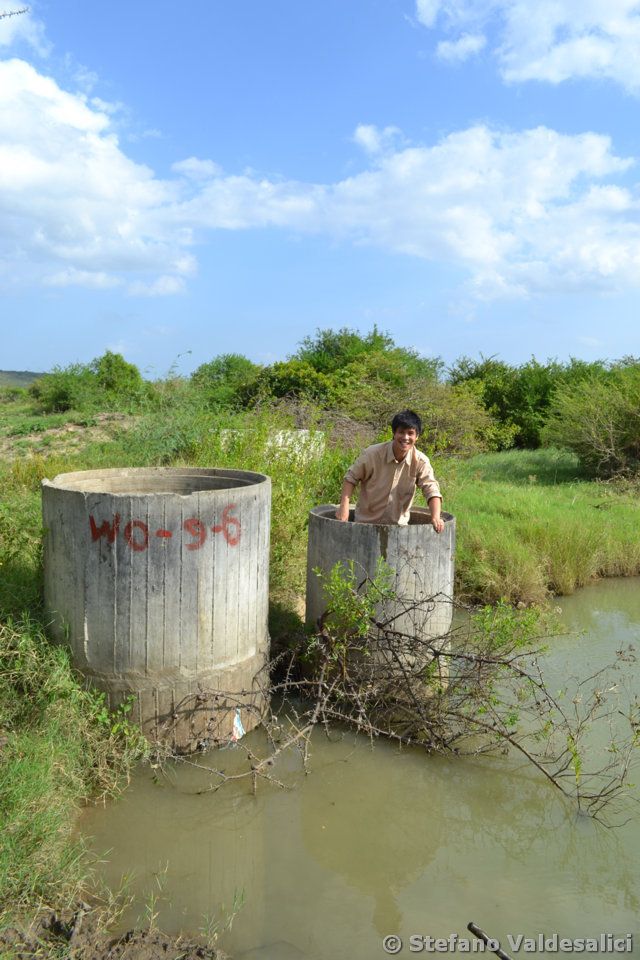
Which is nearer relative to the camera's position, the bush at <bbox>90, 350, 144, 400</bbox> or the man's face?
the man's face

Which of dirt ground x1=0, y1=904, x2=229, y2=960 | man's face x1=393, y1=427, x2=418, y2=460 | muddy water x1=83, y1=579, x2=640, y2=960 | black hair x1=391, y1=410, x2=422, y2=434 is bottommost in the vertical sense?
muddy water x1=83, y1=579, x2=640, y2=960

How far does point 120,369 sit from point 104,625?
18.0 metres

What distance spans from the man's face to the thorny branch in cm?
88

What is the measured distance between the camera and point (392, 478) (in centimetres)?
491

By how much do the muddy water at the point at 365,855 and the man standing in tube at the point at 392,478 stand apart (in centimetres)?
150

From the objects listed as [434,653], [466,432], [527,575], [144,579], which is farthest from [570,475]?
[144,579]

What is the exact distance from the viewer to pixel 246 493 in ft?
14.0

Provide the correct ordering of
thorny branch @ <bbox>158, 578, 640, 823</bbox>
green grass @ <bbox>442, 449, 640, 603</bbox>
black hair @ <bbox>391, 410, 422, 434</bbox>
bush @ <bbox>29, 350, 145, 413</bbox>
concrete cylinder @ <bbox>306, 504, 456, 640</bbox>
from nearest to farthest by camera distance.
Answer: thorny branch @ <bbox>158, 578, 640, 823</bbox>, concrete cylinder @ <bbox>306, 504, 456, 640</bbox>, black hair @ <bbox>391, 410, 422, 434</bbox>, green grass @ <bbox>442, 449, 640, 603</bbox>, bush @ <bbox>29, 350, 145, 413</bbox>

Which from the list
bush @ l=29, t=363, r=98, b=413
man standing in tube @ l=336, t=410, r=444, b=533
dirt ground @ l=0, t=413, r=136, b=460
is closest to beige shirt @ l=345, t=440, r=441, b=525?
man standing in tube @ l=336, t=410, r=444, b=533

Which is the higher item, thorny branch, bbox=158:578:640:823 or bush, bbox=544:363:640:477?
bush, bbox=544:363:640:477

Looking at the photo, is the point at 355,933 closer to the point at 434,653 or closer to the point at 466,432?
the point at 434,653

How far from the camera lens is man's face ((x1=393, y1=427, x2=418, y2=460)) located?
15.4 ft

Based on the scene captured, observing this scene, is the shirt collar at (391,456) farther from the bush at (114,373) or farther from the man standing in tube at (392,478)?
the bush at (114,373)

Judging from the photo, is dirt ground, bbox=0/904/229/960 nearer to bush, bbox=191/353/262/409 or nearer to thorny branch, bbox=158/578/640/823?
thorny branch, bbox=158/578/640/823
